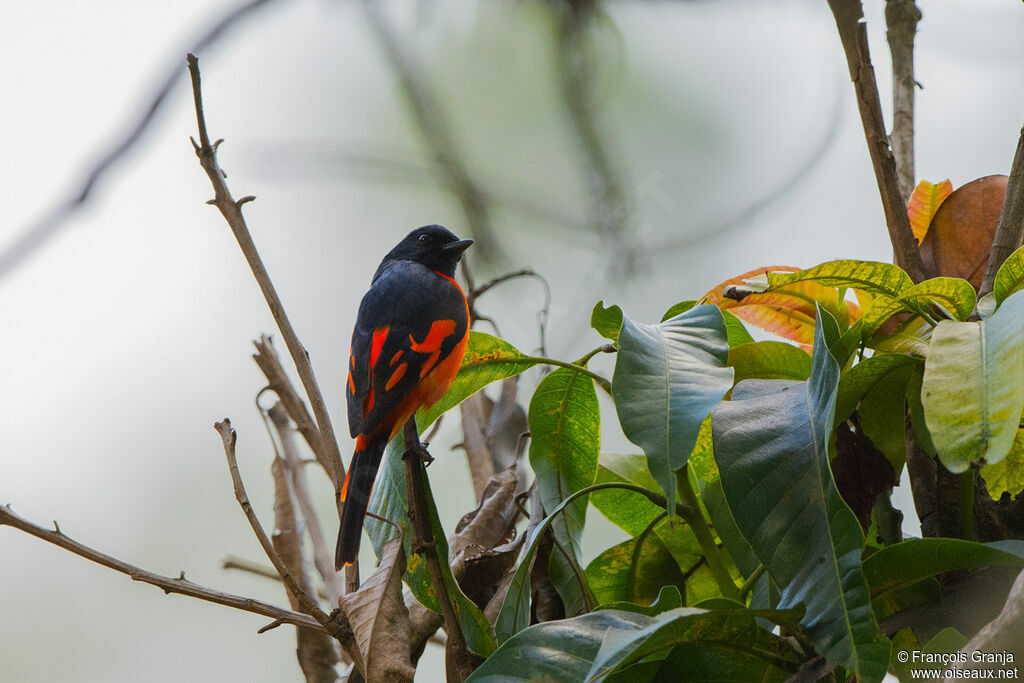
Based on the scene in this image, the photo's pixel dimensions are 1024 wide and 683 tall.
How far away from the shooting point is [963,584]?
0.64m

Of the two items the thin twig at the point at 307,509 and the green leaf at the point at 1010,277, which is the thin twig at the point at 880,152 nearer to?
the green leaf at the point at 1010,277

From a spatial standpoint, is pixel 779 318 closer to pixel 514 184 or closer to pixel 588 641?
pixel 588 641

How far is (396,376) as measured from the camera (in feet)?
2.82

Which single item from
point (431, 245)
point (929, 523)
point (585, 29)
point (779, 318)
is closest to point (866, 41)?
point (779, 318)

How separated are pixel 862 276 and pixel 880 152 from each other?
20 centimetres

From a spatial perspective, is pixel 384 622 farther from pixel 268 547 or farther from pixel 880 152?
pixel 880 152

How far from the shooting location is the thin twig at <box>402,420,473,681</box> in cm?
66

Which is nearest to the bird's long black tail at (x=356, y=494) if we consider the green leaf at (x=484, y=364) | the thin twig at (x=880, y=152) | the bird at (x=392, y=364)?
the bird at (x=392, y=364)

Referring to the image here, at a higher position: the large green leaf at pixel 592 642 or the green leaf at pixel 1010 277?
the green leaf at pixel 1010 277

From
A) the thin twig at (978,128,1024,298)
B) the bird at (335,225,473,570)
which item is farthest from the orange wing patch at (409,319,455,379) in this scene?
the thin twig at (978,128,1024,298)

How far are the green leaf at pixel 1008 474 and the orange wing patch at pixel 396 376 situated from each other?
0.53 m

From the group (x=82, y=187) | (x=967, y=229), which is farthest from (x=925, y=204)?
(x=82, y=187)

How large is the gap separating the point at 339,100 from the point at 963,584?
1263 millimetres

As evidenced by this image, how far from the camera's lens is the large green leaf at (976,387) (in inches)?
20.0
